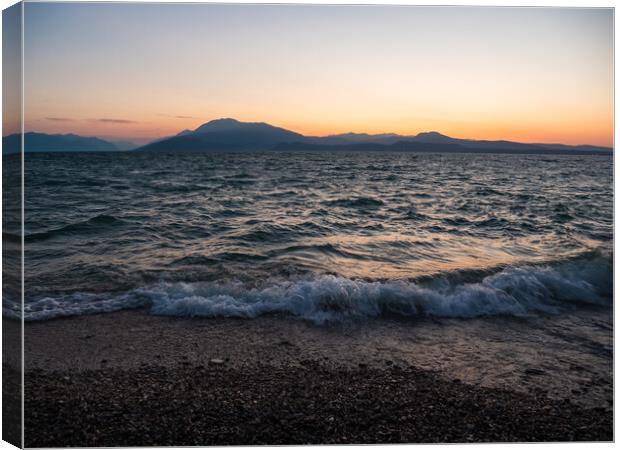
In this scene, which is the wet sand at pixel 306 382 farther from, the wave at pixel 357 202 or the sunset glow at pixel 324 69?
the wave at pixel 357 202

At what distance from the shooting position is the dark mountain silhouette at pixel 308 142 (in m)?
5.46

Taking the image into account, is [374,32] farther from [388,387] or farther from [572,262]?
[572,262]

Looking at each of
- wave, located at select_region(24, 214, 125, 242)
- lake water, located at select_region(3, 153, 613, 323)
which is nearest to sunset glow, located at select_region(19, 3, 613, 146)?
lake water, located at select_region(3, 153, 613, 323)

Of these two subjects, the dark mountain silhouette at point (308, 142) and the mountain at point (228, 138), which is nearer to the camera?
the dark mountain silhouette at point (308, 142)

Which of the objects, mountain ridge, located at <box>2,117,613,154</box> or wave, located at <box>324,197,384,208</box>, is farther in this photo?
wave, located at <box>324,197,384,208</box>

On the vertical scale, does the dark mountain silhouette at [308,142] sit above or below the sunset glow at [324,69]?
below

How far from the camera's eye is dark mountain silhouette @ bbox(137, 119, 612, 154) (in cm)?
546

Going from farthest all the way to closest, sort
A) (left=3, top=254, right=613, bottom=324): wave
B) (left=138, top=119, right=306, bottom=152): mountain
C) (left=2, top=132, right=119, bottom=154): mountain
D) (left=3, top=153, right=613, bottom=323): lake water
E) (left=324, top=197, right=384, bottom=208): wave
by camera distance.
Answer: (left=324, top=197, right=384, bottom=208): wave < (left=138, top=119, right=306, bottom=152): mountain < (left=3, top=153, right=613, bottom=323): lake water < (left=3, top=254, right=613, bottom=324): wave < (left=2, top=132, right=119, bottom=154): mountain

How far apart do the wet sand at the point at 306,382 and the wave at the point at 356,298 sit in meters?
0.19

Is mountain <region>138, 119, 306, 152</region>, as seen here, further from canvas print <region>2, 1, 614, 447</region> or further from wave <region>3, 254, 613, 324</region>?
wave <region>3, 254, 613, 324</region>

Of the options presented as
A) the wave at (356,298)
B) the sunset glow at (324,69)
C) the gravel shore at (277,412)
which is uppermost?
the sunset glow at (324,69)

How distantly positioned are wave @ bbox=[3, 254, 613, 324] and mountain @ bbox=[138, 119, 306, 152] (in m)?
1.98

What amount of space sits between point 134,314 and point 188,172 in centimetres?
797

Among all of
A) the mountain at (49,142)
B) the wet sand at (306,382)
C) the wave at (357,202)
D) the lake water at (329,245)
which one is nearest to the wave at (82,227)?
the lake water at (329,245)
